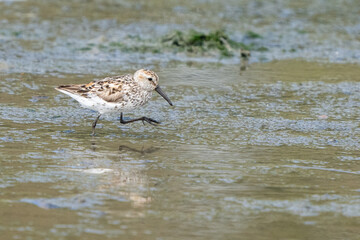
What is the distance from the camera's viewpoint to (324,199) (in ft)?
17.3

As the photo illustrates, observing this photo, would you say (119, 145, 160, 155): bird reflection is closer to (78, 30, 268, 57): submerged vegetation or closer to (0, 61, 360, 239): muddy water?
(0, 61, 360, 239): muddy water

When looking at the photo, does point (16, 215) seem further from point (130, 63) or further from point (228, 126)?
point (130, 63)

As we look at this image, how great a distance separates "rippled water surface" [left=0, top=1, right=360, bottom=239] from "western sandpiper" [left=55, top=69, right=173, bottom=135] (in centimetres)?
28

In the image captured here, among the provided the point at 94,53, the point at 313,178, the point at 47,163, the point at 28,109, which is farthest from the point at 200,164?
the point at 94,53

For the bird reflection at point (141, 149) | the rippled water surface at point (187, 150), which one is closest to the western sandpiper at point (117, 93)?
the rippled water surface at point (187, 150)

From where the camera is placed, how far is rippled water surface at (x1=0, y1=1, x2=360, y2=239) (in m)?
4.73

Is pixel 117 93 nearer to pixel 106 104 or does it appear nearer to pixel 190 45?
pixel 106 104

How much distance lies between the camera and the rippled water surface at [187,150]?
473cm

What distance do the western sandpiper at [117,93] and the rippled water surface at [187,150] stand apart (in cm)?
28

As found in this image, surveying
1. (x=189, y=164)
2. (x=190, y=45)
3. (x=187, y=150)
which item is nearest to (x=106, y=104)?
A: (x=187, y=150)

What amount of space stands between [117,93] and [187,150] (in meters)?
1.28

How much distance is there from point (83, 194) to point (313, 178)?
2070mm

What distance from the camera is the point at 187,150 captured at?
6.61 metres

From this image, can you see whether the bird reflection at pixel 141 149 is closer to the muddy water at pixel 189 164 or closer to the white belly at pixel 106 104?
the muddy water at pixel 189 164
